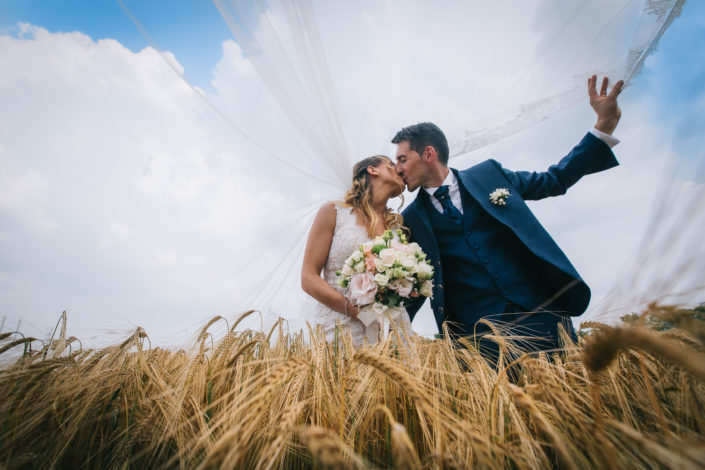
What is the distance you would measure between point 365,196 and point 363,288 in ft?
5.08

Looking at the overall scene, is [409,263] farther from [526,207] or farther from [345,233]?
[526,207]

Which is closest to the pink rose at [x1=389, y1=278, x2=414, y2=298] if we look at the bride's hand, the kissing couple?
the kissing couple

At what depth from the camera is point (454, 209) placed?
10.4 ft

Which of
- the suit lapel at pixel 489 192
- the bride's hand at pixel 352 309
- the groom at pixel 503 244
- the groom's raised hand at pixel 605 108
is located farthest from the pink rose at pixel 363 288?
the groom's raised hand at pixel 605 108

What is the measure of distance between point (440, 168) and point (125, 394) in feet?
11.9

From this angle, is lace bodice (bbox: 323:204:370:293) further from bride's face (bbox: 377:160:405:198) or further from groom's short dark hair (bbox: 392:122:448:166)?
groom's short dark hair (bbox: 392:122:448:166)

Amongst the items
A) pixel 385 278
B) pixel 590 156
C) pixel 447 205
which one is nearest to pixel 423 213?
pixel 447 205

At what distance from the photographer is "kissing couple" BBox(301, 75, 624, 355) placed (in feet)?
8.60

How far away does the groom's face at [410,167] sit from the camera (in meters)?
3.61

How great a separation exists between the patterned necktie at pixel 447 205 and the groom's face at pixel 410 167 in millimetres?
337

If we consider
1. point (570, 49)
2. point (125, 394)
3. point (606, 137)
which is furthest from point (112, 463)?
point (570, 49)

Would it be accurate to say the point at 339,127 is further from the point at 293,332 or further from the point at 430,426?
the point at 430,426

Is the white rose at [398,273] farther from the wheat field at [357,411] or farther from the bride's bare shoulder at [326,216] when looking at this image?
the bride's bare shoulder at [326,216]

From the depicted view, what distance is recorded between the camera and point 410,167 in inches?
144
